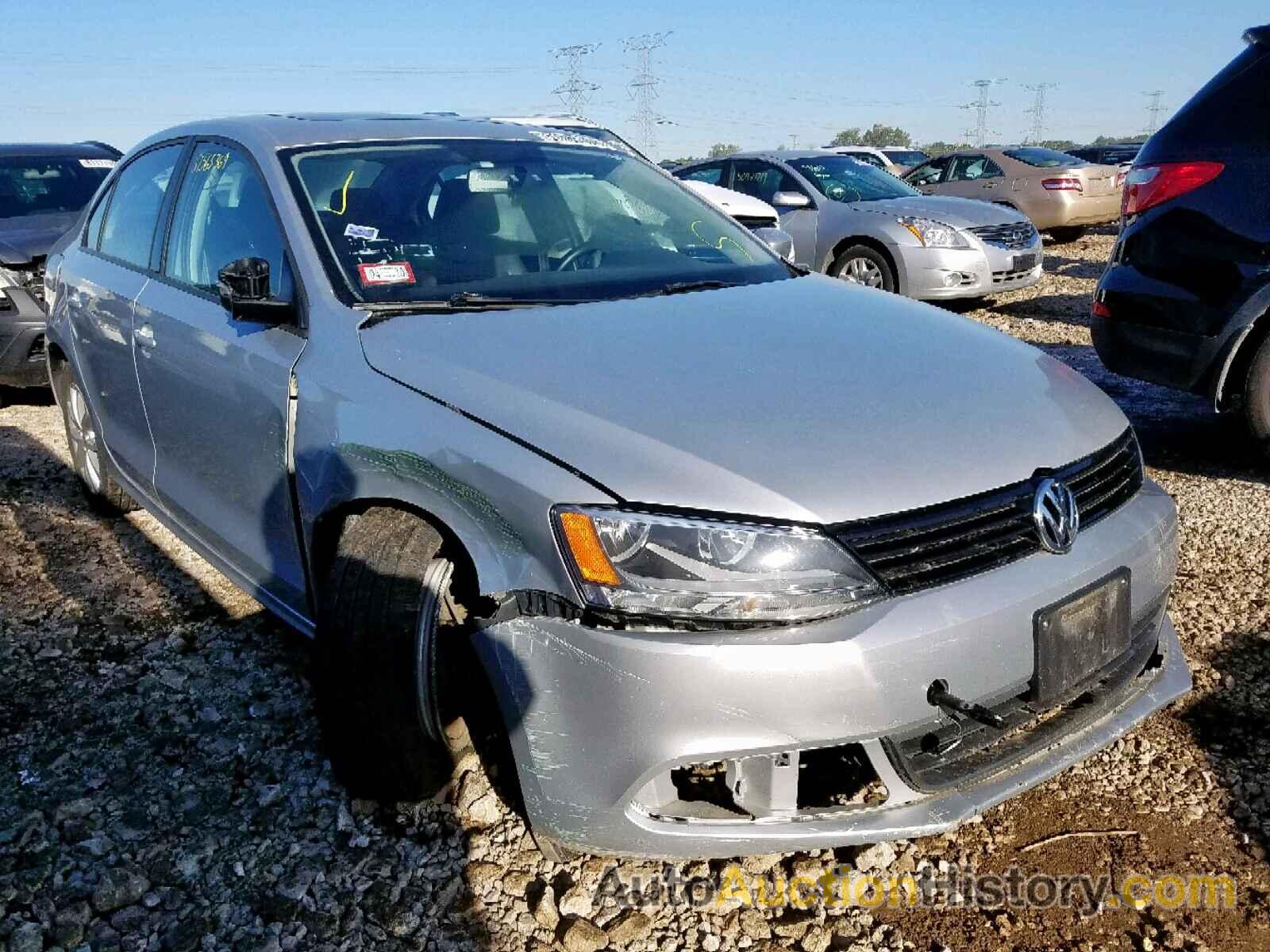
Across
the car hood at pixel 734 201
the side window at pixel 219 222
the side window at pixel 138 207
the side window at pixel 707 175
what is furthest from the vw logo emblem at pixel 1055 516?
the side window at pixel 707 175

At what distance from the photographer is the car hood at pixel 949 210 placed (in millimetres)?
8859

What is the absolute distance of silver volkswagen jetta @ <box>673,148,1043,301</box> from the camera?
28.4 ft

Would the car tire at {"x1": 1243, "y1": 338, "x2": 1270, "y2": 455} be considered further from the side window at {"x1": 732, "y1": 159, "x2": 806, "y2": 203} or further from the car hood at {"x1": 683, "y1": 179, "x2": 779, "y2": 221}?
the side window at {"x1": 732, "y1": 159, "x2": 806, "y2": 203}

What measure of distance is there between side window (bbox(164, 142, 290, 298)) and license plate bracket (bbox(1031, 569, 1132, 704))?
1.95 metres

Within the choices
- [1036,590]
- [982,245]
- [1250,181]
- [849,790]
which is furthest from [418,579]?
[982,245]

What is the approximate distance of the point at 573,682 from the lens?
184 cm

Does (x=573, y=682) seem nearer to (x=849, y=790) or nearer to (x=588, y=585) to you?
(x=588, y=585)

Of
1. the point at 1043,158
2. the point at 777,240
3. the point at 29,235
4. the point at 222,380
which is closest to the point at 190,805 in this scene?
the point at 222,380

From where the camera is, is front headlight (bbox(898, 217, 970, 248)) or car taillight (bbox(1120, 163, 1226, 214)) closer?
car taillight (bbox(1120, 163, 1226, 214))

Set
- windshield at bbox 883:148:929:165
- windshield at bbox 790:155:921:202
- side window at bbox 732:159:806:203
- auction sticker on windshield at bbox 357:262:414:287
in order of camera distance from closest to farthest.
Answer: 1. auction sticker on windshield at bbox 357:262:414:287
2. windshield at bbox 790:155:921:202
3. side window at bbox 732:159:806:203
4. windshield at bbox 883:148:929:165

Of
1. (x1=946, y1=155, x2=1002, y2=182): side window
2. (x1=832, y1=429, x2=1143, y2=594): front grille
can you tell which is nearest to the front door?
(x1=946, y1=155, x2=1002, y2=182): side window

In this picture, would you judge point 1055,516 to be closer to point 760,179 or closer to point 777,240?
point 777,240

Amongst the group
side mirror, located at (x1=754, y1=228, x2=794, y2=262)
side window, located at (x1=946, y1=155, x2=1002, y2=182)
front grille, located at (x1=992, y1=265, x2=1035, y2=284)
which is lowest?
front grille, located at (x1=992, y1=265, x2=1035, y2=284)

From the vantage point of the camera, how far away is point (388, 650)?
2199 mm
